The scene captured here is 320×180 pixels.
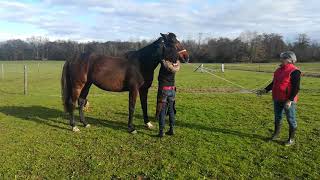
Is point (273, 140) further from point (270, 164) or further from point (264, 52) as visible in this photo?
point (264, 52)

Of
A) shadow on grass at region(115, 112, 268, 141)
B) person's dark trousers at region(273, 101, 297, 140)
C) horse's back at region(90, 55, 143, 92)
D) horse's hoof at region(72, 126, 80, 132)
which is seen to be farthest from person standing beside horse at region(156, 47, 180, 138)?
person's dark trousers at region(273, 101, 297, 140)

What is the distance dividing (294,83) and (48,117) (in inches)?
288

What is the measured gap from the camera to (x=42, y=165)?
6363 mm

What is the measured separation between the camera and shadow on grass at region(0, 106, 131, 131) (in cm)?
967

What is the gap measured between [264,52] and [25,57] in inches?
2859

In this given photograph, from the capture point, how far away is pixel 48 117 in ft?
35.5

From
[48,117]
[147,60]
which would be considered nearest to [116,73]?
[147,60]

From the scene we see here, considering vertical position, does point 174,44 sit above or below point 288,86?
above

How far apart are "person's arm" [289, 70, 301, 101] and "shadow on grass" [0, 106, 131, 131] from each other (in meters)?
4.24

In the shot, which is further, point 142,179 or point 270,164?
point 270,164

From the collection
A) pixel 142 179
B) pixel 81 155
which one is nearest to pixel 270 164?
pixel 142 179

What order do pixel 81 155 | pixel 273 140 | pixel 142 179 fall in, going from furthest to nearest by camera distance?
pixel 273 140 < pixel 81 155 < pixel 142 179

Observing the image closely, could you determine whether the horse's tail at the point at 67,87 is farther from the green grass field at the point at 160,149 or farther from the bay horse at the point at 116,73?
the green grass field at the point at 160,149

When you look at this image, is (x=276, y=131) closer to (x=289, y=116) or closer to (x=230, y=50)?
(x=289, y=116)
